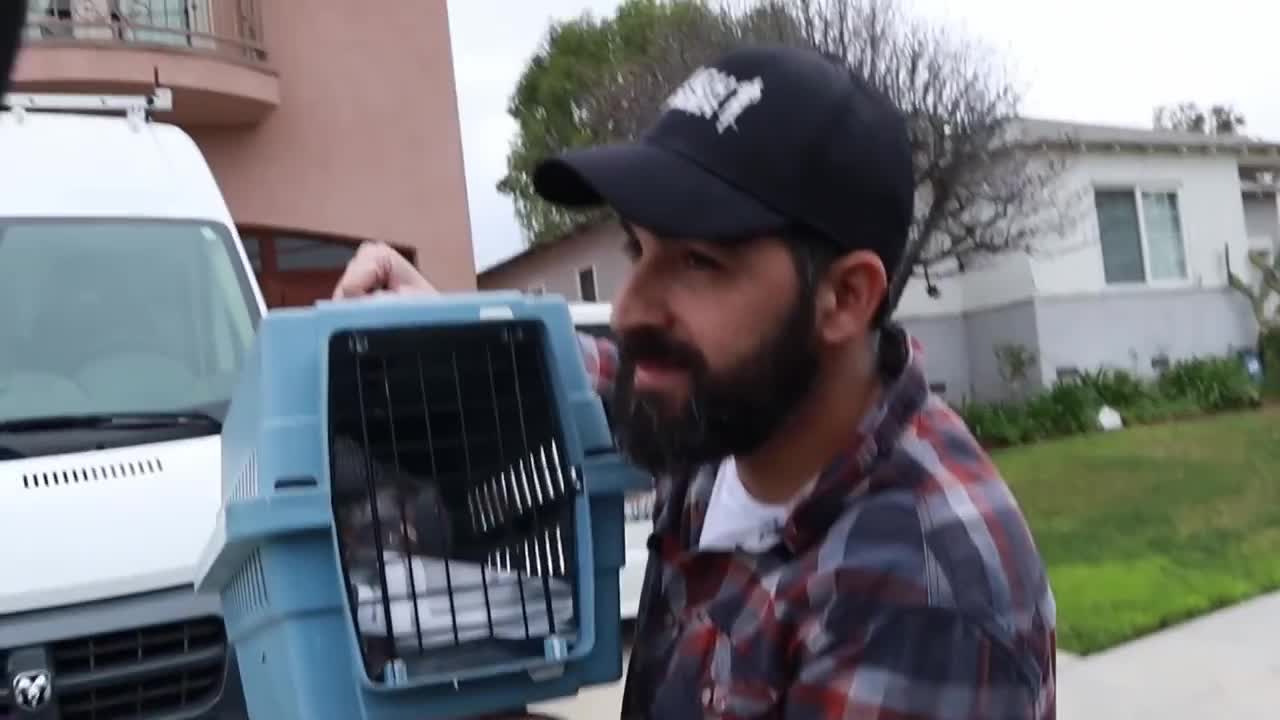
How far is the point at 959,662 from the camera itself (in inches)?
52.4

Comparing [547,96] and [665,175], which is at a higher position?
[547,96]

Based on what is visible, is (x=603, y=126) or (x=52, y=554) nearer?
(x=52, y=554)

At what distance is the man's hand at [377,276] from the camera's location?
7.22ft

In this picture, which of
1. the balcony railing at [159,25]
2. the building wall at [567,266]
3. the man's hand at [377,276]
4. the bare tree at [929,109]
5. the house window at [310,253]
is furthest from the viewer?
the building wall at [567,266]

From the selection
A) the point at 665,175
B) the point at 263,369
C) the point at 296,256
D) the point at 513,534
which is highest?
the point at 296,256

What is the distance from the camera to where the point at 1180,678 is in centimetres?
588

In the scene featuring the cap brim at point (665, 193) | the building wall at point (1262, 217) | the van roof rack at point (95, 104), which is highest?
the building wall at point (1262, 217)

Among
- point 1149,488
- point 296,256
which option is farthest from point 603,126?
point 1149,488

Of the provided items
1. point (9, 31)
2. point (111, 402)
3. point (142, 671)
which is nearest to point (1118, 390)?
point (111, 402)

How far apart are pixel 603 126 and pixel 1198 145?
1018 centimetres

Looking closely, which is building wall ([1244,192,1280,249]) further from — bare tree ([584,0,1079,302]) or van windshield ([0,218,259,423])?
van windshield ([0,218,259,423])

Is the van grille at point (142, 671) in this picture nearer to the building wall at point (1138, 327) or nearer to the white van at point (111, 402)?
the white van at point (111, 402)

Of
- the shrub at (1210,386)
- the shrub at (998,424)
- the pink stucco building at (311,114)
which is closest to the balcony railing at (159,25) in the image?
the pink stucco building at (311,114)

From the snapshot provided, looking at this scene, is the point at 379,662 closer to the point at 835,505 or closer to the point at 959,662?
the point at 835,505
